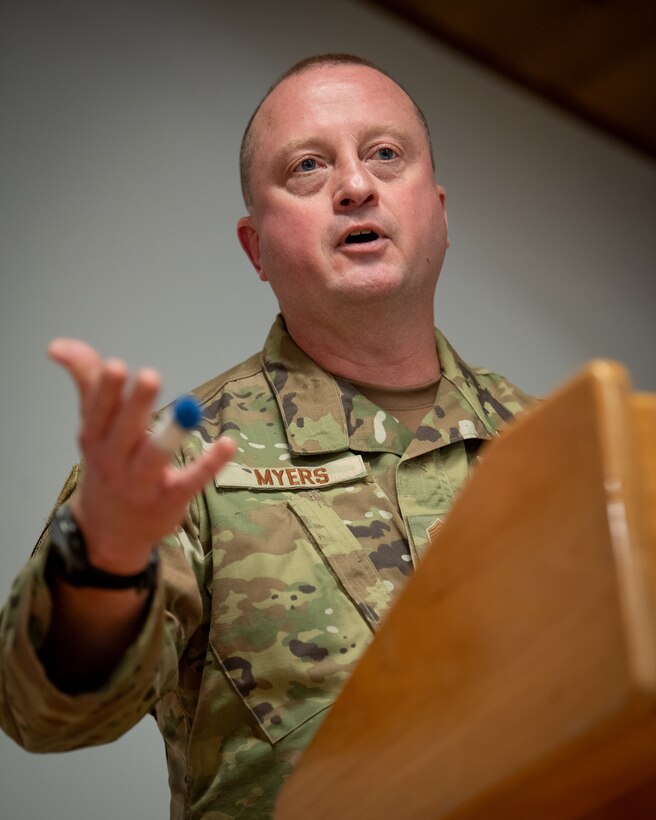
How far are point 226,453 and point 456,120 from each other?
5.84 feet

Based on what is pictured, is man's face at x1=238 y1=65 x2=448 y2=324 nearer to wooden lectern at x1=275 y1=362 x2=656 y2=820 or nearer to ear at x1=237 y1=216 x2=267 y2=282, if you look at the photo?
ear at x1=237 y1=216 x2=267 y2=282

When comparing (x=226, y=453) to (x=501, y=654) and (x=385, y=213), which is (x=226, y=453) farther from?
(x=385, y=213)

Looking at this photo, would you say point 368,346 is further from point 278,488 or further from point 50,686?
point 50,686

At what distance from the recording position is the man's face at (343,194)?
1.31 m

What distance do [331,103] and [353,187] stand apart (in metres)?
0.16

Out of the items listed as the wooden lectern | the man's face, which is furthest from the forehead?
the wooden lectern

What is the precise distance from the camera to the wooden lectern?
49 centimetres

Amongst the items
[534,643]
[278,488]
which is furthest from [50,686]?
[278,488]

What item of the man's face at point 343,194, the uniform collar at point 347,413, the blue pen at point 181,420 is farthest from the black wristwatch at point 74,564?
the man's face at point 343,194

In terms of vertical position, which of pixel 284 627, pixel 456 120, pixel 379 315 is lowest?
pixel 284 627

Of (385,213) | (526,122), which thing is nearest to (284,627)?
(385,213)

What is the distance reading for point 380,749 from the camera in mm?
642

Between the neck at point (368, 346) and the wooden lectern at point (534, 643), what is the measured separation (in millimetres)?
711

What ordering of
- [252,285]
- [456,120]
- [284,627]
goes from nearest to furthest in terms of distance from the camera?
[284,627], [252,285], [456,120]
